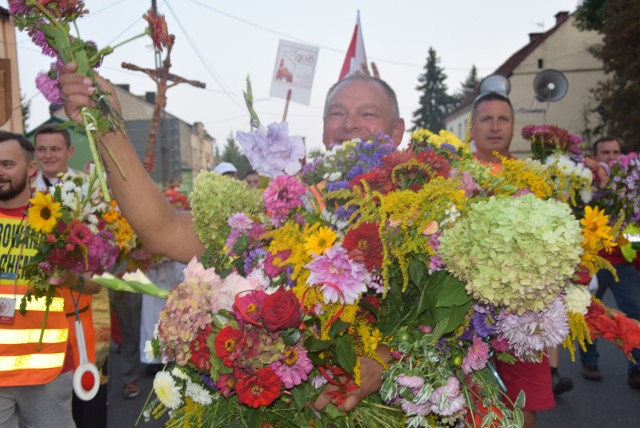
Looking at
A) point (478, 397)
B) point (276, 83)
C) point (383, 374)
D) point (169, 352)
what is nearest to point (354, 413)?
point (383, 374)

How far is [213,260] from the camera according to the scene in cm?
248

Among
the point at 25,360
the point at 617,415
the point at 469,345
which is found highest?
the point at 469,345

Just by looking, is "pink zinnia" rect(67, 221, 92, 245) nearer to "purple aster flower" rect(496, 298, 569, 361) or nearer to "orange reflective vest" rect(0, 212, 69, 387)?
"orange reflective vest" rect(0, 212, 69, 387)

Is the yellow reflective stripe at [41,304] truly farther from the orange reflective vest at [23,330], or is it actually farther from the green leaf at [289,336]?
the green leaf at [289,336]

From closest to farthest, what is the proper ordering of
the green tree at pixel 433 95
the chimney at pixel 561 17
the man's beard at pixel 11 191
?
the man's beard at pixel 11 191
the chimney at pixel 561 17
the green tree at pixel 433 95

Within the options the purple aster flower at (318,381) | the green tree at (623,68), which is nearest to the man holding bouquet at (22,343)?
the purple aster flower at (318,381)

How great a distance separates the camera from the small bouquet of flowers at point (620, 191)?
21.0ft

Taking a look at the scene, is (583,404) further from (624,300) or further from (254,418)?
(254,418)

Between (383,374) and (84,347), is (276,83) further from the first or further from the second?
(383,374)

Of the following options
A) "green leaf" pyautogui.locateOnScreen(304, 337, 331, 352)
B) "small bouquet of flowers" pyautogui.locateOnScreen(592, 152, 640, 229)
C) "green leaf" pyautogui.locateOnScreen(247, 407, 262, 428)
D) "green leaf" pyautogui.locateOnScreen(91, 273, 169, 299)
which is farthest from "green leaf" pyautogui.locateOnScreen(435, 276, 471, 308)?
"small bouquet of flowers" pyautogui.locateOnScreen(592, 152, 640, 229)

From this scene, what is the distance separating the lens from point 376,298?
217 cm

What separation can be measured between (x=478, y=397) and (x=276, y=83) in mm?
8947

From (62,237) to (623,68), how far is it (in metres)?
28.1

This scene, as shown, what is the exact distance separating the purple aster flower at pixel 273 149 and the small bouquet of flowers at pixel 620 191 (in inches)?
189
